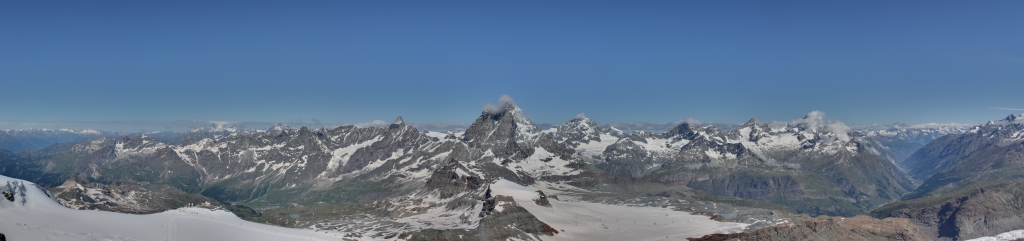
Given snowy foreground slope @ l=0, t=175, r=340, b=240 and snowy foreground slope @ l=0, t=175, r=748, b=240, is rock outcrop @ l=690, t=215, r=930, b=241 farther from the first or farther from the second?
snowy foreground slope @ l=0, t=175, r=340, b=240

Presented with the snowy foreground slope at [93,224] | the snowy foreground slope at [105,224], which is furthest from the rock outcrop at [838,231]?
the snowy foreground slope at [93,224]

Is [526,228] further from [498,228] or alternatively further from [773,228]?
[773,228]

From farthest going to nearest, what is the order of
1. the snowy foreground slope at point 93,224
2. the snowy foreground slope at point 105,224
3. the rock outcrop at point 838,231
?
the rock outcrop at point 838,231
the snowy foreground slope at point 105,224
the snowy foreground slope at point 93,224

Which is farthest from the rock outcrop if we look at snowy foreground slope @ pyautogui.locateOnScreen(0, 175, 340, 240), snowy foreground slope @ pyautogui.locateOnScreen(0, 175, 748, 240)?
snowy foreground slope @ pyautogui.locateOnScreen(0, 175, 340, 240)

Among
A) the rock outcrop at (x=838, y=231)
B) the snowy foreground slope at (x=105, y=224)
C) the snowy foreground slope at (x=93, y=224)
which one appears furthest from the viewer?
the rock outcrop at (x=838, y=231)

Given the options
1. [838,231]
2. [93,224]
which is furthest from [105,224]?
[838,231]

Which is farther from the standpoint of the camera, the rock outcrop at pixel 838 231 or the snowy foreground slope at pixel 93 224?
the rock outcrop at pixel 838 231

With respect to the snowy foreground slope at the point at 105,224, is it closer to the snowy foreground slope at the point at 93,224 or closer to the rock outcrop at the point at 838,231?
the snowy foreground slope at the point at 93,224

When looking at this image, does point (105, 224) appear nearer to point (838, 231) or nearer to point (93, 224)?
point (93, 224)
